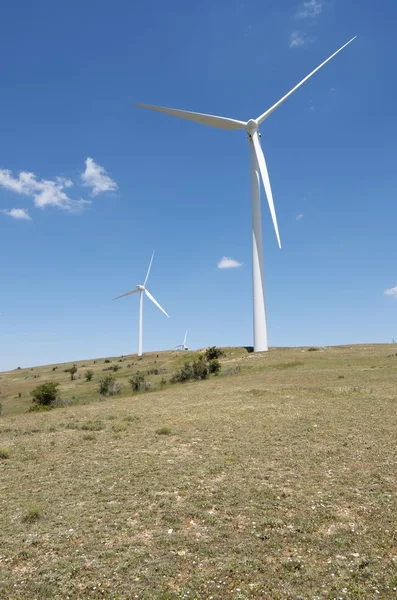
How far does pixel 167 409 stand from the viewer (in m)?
26.9

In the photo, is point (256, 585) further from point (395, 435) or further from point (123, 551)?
point (395, 435)

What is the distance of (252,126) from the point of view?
61375 millimetres

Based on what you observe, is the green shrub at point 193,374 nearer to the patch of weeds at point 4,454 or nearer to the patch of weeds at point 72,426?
the patch of weeds at point 72,426

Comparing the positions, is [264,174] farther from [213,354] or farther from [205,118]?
[213,354]

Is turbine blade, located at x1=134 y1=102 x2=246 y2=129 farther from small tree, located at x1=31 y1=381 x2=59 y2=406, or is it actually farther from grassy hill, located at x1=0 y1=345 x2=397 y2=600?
grassy hill, located at x1=0 y1=345 x2=397 y2=600

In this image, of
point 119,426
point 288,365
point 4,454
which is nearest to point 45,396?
point 119,426

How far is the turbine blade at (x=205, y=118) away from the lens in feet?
194

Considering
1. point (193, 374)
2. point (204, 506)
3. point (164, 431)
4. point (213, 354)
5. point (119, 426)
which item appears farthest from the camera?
point (213, 354)

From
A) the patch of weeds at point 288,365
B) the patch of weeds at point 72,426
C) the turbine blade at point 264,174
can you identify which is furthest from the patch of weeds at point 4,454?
the turbine blade at point 264,174

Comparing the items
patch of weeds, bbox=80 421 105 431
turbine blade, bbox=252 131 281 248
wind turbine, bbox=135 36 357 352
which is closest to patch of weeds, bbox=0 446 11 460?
patch of weeds, bbox=80 421 105 431

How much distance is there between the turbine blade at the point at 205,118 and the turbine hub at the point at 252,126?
0.82 m

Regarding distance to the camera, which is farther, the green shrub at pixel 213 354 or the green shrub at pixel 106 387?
the green shrub at pixel 213 354

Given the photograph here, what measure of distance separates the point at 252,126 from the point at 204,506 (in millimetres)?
60258

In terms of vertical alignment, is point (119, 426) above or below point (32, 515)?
above
